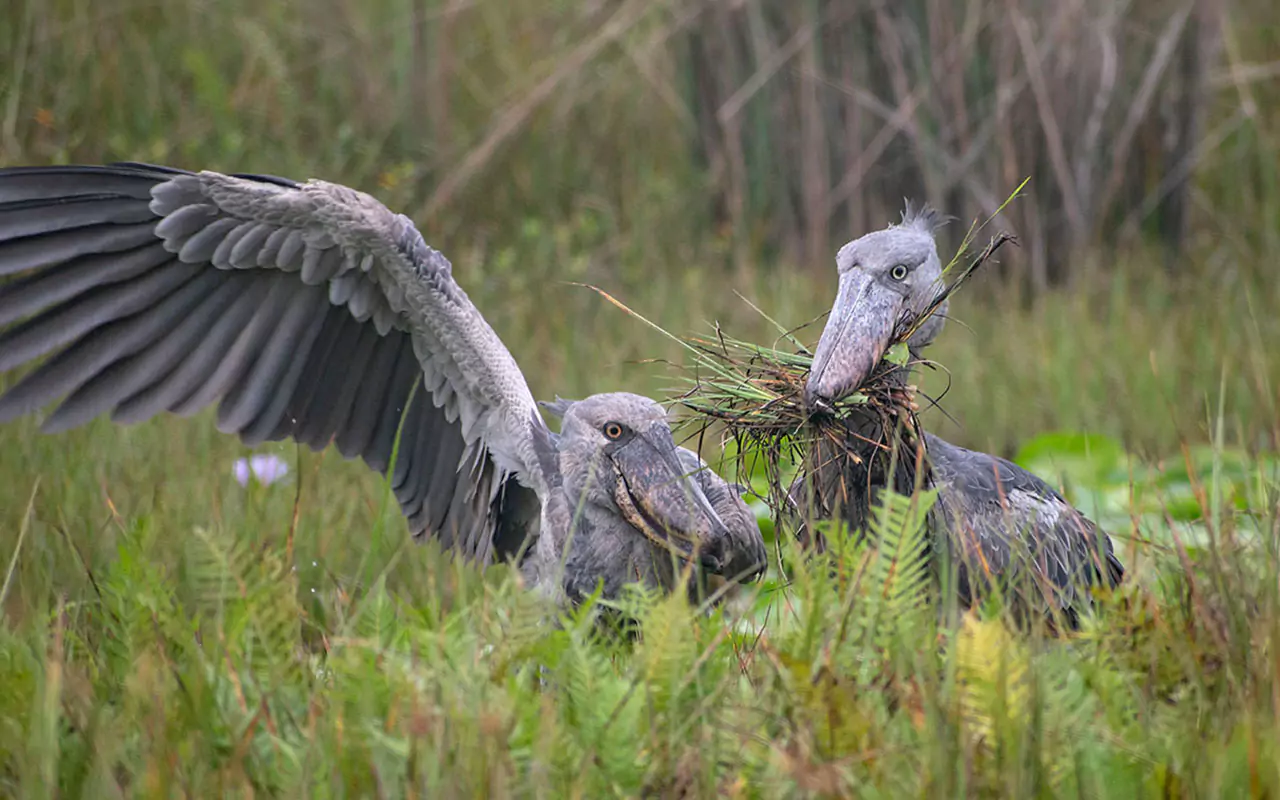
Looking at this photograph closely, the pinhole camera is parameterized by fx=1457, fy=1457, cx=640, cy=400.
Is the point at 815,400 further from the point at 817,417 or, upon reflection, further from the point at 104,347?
the point at 104,347

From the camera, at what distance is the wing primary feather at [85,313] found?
2.72 metres

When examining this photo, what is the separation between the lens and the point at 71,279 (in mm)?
2814

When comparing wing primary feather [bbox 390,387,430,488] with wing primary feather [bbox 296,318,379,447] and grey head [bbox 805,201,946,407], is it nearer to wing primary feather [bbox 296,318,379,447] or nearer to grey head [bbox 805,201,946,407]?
wing primary feather [bbox 296,318,379,447]

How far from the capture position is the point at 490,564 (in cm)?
305

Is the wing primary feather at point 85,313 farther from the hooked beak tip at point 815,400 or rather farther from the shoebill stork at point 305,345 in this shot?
the hooked beak tip at point 815,400

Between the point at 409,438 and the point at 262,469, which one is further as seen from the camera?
the point at 262,469

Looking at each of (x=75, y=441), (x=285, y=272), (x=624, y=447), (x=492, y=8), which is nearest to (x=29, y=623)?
(x=285, y=272)

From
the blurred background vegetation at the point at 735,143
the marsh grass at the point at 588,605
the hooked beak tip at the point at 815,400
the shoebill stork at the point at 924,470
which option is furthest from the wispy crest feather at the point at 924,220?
the blurred background vegetation at the point at 735,143

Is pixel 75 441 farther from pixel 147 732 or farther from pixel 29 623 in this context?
pixel 147 732

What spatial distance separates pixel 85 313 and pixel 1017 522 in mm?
1839

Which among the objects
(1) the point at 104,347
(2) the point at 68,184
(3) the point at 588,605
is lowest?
(3) the point at 588,605

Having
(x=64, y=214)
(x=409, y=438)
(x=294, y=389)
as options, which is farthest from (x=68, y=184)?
(x=409, y=438)

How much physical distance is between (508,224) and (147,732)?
4887 millimetres

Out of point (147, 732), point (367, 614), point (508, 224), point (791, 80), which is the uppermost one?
point (791, 80)
